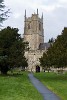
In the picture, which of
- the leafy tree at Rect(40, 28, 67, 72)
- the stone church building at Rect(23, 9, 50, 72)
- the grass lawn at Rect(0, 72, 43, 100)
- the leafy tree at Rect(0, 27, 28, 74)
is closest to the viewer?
the grass lawn at Rect(0, 72, 43, 100)

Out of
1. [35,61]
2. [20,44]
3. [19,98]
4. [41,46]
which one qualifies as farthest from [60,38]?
[41,46]

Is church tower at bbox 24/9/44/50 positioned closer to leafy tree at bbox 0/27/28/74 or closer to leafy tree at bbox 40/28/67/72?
leafy tree at bbox 0/27/28/74

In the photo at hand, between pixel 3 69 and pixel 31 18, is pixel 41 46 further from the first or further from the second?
pixel 3 69

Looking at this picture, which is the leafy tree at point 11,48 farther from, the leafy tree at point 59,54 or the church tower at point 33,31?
the church tower at point 33,31

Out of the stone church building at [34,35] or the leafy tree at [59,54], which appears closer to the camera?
the leafy tree at [59,54]

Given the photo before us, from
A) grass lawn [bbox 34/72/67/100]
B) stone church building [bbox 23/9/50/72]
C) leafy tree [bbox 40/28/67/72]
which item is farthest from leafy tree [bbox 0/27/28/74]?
stone church building [bbox 23/9/50/72]

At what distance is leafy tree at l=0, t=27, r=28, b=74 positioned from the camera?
2629 inches

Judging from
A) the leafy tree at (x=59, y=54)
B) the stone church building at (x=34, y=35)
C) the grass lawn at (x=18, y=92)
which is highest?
Result: the stone church building at (x=34, y=35)

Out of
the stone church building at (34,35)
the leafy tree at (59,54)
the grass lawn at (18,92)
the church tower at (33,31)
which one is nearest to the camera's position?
the grass lawn at (18,92)

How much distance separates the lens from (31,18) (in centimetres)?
15988

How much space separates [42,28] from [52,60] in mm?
114130

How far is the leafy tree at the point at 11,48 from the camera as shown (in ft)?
219

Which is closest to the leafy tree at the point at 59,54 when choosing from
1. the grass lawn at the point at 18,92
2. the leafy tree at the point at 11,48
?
the leafy tree at the point at 11,48

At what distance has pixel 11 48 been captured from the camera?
67.7 m
